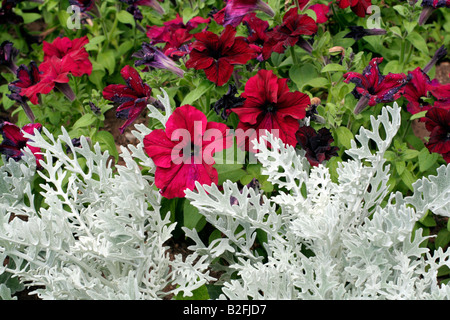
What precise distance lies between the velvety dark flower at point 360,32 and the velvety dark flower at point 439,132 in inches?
20.7

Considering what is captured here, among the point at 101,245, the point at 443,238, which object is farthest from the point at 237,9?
the point at 443,238

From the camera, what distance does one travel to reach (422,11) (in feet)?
6.68

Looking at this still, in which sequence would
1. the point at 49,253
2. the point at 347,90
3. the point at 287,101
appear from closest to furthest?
the point at 49,253, the point at 287,101, the point at 347,90

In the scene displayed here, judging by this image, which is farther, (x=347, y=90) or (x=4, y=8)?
(x=4, y=8)

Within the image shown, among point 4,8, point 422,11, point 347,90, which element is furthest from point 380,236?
point 4,8

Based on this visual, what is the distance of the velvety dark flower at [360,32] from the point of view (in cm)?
209

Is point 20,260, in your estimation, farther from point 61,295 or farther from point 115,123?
point 115,123

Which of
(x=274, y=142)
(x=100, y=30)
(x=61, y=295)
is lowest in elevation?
(x=61, y=295)

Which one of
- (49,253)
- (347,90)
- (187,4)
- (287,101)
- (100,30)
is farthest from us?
(100,30)

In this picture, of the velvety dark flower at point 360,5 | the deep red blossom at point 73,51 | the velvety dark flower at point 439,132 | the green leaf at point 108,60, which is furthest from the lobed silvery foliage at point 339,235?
the green leaf at point 108,60

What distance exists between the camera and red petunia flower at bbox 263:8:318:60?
183 cm

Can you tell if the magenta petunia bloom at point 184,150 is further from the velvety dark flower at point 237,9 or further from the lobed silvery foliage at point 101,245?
the velvety dark flower at point 237,9

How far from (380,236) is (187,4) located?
1.50 m

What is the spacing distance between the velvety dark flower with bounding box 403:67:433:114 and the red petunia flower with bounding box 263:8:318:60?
15.4 inches
